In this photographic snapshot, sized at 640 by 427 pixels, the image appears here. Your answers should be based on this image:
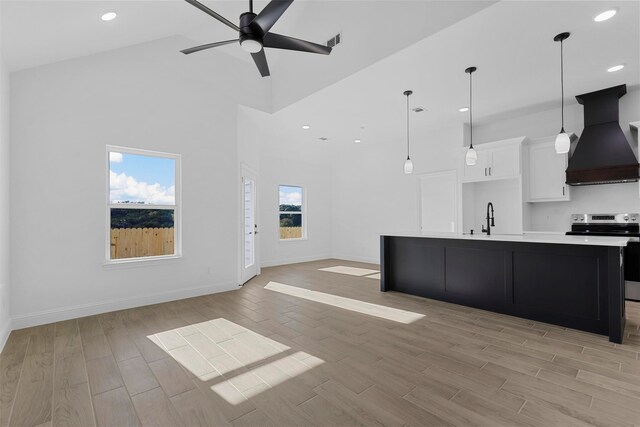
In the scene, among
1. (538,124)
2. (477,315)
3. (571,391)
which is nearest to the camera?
(571,391)

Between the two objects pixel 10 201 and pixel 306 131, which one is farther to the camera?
pixel 306 131

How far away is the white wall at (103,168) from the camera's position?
3.42 meters

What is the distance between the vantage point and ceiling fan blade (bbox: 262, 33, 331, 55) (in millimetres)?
2676

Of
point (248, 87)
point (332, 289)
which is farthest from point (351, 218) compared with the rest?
point (248, 87)

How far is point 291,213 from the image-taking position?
8.16m

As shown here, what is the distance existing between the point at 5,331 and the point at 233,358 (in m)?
2.47

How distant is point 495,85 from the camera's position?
434 centimetres

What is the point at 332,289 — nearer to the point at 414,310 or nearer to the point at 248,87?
the point at 414,310

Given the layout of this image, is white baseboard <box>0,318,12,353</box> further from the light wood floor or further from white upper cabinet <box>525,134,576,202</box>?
white upper cabinet <box>525,134,576,202</box>

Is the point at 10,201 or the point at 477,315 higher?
the point at 10,201

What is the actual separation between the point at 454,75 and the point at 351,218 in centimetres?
487

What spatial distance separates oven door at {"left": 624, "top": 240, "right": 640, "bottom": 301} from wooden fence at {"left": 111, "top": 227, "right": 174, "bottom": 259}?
6613 millimetres

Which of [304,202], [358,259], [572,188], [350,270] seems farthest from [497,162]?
[304,202]

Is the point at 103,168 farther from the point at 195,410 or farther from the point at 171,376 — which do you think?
the point at 195,410
